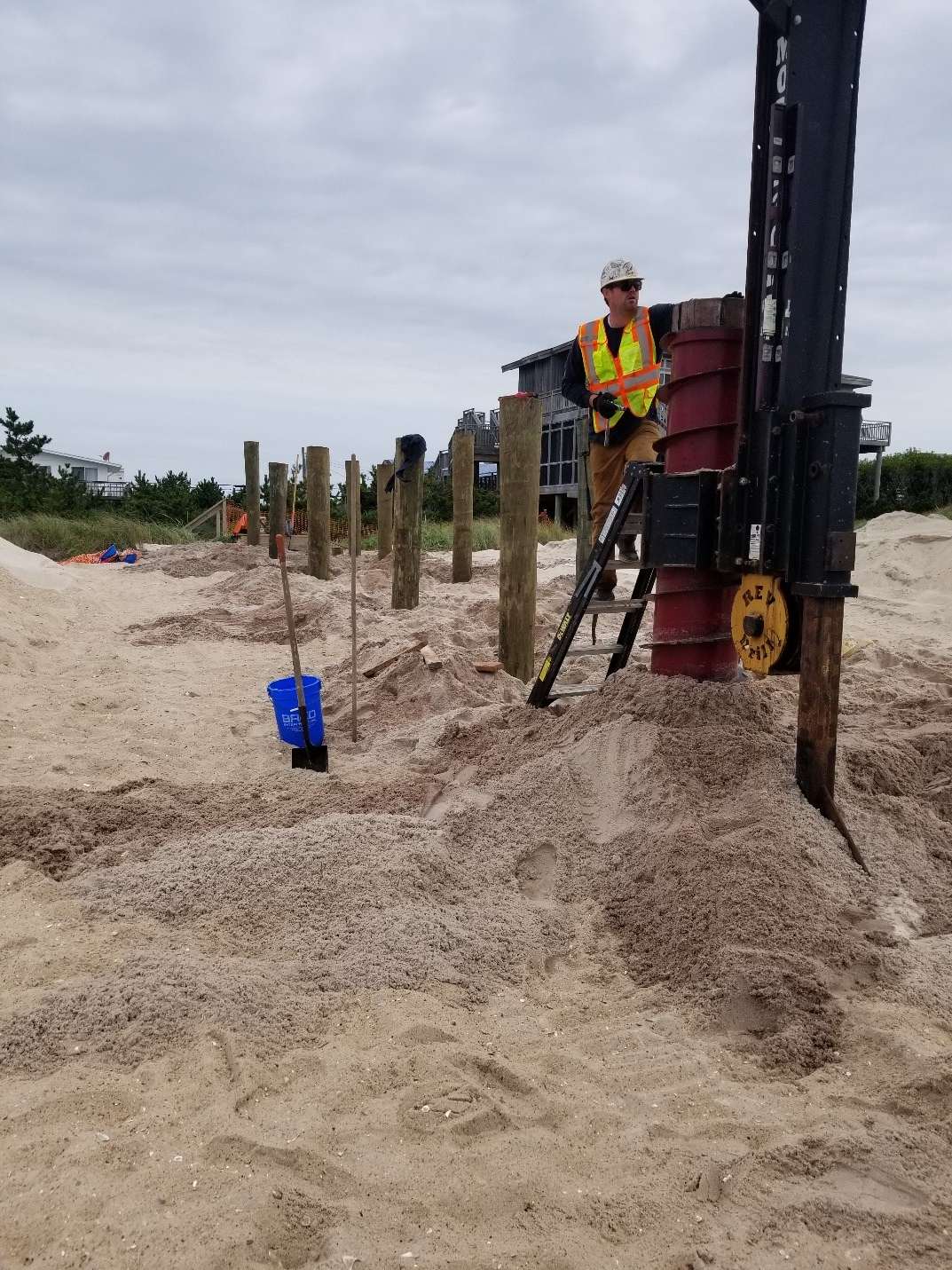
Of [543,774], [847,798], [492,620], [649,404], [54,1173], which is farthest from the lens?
[492,620]

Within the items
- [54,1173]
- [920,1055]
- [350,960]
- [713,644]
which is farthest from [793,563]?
[54,1173]

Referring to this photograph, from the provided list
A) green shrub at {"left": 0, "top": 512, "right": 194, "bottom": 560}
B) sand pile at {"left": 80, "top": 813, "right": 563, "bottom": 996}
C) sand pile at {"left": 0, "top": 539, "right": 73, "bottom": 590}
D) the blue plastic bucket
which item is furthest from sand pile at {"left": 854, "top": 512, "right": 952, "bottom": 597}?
green shrub at {"left": 0, "top": 512, "right": 194, "bottom": 560}

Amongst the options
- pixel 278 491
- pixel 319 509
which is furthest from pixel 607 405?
pixel 278 491

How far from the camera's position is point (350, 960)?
9.04ft

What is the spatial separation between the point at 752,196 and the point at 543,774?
7.59 ft

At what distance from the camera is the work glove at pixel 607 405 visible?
5336 mm

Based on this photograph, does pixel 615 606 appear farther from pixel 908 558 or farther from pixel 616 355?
pixel 908 558

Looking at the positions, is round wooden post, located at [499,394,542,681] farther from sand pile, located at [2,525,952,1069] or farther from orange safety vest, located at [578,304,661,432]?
sand pile, located at [2,525,952,1069]

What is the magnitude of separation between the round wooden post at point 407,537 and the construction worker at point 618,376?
4152 millimetres

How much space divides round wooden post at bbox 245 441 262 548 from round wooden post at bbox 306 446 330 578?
412 cm

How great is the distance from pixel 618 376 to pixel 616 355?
122 millimetres

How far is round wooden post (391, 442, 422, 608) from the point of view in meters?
9.69

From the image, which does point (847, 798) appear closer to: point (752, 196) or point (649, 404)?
point (752, 196)

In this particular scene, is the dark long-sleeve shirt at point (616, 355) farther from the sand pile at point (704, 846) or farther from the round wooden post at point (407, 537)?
the round wooden post at point (407, 537)
